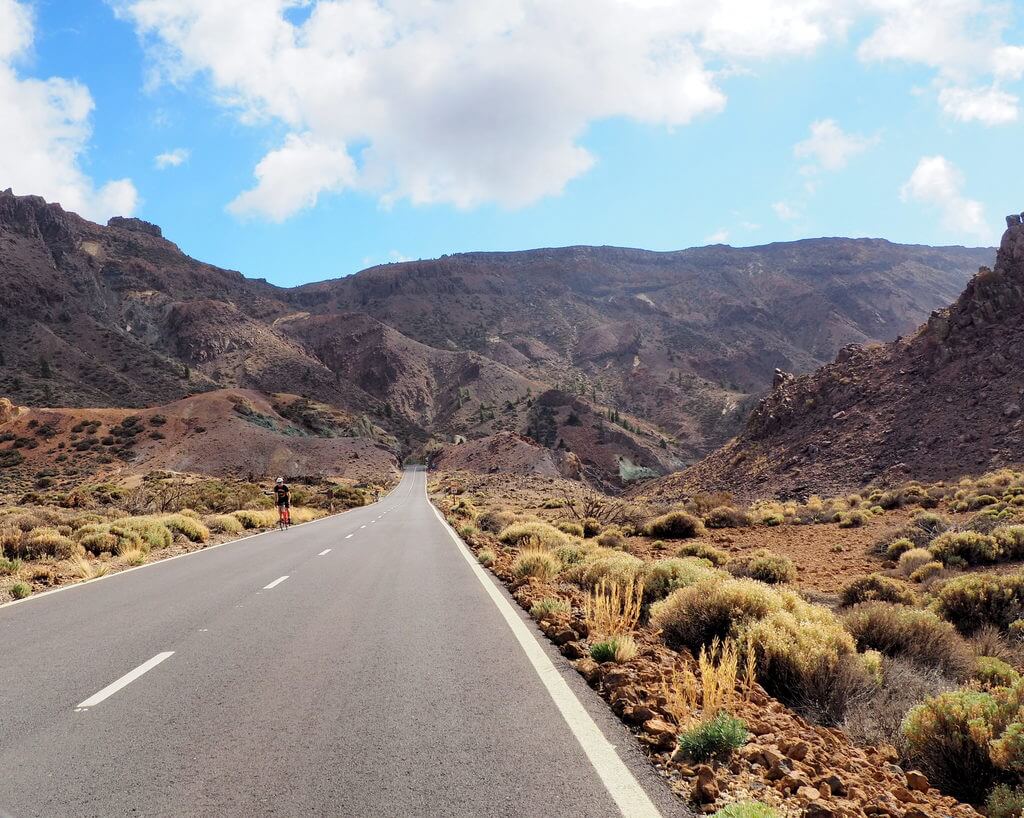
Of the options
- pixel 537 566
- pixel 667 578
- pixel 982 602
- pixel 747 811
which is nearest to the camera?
pixel 747 811

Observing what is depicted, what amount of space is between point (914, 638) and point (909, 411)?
3298 centimetres

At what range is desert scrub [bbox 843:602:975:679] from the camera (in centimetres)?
617

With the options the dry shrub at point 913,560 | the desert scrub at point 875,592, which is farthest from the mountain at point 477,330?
the desert scrub at point 875,592

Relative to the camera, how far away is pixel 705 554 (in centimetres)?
1498

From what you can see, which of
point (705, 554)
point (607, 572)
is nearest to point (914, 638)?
point (607, 572)

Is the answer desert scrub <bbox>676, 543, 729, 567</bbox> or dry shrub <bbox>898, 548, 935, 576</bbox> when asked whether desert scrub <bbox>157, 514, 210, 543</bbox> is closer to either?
desert scrub <bbox>676, 543, 729, 567</bbox>

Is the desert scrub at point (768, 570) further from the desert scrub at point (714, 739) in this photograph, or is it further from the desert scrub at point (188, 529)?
the desert scrub at point (188, 529)

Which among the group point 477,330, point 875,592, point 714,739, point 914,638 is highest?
point 477,330

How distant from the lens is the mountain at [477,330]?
90.9m

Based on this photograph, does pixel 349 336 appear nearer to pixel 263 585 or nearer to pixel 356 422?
pixel 356 422

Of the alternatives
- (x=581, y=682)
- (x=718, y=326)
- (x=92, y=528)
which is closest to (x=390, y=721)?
(x=581, y=682)

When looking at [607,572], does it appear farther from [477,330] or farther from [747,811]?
[477,330]

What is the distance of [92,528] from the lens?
16734 millimetres

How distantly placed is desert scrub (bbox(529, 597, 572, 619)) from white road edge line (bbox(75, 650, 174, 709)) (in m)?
4.05
